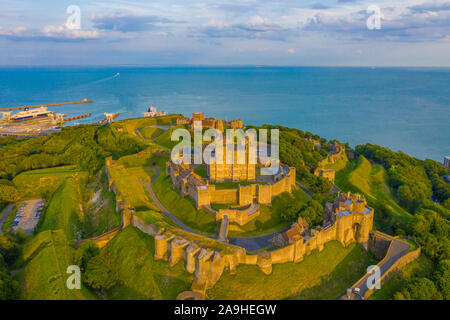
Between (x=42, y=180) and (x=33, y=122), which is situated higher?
(x=33, y=122)

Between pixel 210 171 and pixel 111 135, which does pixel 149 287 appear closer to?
pixel 210 171

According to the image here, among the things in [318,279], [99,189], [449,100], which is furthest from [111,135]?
[449,100]

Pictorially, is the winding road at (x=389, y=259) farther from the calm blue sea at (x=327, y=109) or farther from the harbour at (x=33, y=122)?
the harbour at (x=33, y=122)

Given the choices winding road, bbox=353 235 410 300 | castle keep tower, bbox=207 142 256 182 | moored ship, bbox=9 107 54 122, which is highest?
castle keep tower, bbox=207 142 256 182

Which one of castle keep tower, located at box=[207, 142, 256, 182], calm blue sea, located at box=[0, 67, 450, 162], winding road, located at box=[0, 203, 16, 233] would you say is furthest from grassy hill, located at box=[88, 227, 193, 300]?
calm blue sea, located at box=[0, 67, 450, 162]

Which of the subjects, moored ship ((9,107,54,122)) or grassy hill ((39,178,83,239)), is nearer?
grassy hill ((39,178,83,239))

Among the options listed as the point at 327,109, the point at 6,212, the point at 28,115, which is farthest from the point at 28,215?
the point at 327,109

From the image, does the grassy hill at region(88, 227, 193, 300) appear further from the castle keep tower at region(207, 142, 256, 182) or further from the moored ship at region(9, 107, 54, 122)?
the moored ship at region(9, 107, 54, 122)

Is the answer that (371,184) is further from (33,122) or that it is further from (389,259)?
(33,122)

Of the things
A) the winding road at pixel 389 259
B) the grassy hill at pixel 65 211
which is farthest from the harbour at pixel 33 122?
the winding road at pixel 389 259
